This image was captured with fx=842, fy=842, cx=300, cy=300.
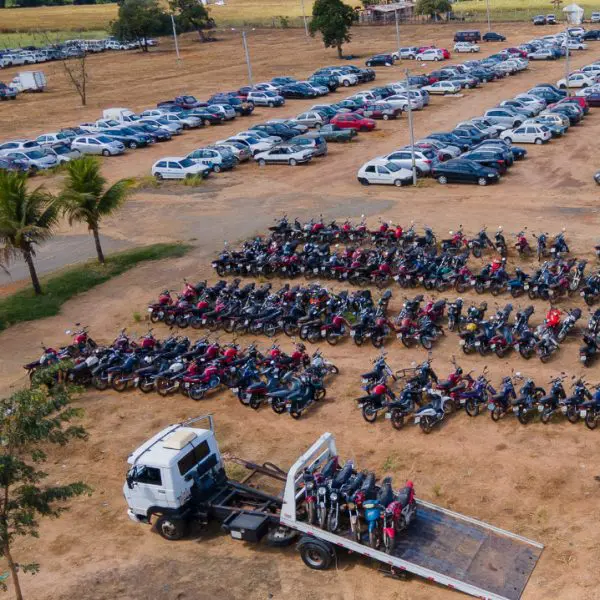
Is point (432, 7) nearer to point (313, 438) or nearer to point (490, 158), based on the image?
point (490, 158)

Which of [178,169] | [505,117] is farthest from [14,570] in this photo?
[505,117]

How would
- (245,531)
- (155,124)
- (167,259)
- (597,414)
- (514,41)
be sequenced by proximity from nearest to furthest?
1. (245,531)
2. (597,414)
3. (167,259)
4. (155,124)
5. (514,41)

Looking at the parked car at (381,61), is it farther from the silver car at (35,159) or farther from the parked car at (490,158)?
the parked car at (490,158)

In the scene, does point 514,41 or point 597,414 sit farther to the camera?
point 514,41

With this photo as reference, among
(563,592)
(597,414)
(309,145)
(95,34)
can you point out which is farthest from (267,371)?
(95,34)

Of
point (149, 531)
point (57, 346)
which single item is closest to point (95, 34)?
point (57, 346)

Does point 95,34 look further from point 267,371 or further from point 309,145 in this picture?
point 267,371

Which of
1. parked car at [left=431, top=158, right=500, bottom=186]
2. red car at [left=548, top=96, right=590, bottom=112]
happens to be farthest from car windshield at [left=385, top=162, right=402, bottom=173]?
red car at [left=548, top=96, right=590, bottom=112]

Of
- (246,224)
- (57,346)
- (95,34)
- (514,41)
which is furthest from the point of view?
(95,34)
